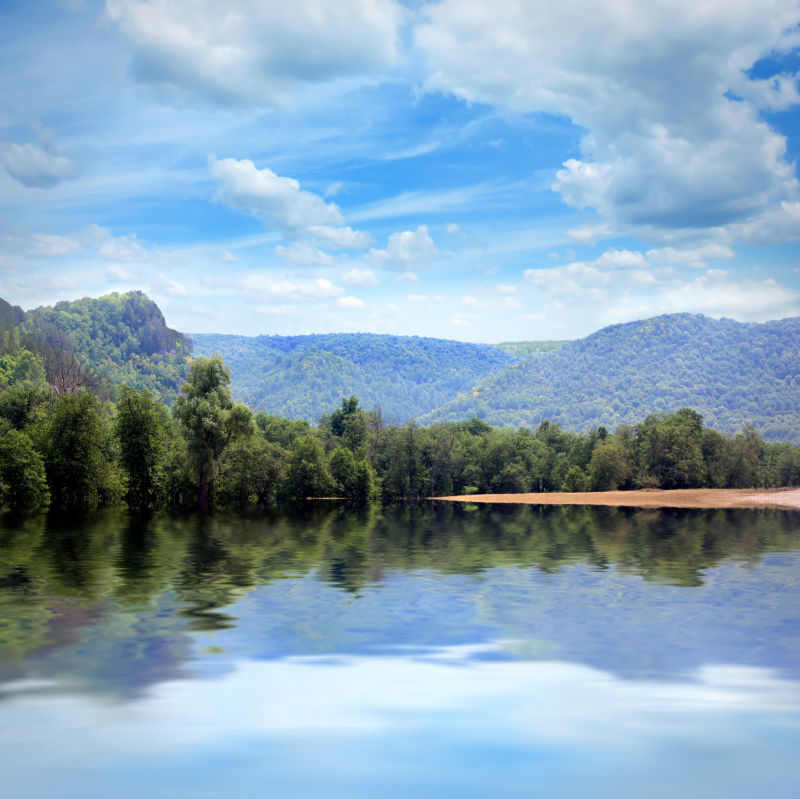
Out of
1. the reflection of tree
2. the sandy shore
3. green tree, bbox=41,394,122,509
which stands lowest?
the sandy shore

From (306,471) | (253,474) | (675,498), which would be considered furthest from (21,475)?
(675,498)

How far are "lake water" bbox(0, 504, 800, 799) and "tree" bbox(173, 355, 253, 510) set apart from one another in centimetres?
4697

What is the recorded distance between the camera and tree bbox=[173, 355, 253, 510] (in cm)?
7731

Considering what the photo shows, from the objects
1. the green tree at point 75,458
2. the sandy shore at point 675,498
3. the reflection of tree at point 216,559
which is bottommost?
the sandy shore at point 675,498

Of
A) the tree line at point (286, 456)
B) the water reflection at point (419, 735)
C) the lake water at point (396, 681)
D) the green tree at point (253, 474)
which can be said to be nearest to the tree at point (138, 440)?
the tree line at point (286, 456)

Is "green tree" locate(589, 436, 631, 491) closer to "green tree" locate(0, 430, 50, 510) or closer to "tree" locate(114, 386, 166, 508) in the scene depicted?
"tree" locate(114, 386, 166, 508)

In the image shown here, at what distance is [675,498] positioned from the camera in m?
102

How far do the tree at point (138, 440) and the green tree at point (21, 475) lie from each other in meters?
10.5

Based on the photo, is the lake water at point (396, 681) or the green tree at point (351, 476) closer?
the lake water at point (396, 681)

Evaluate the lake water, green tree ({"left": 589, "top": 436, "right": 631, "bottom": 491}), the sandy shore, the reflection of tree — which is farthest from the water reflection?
green tree ({"left": 589, "top": 436, "right": 631, "bottom": 491})

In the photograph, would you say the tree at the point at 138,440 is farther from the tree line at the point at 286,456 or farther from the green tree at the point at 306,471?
the green tree at the point at 306,471

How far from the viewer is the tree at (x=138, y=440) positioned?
81.6 m

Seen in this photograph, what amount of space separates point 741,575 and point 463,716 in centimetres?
2051

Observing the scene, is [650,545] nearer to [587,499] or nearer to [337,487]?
[587,499]
